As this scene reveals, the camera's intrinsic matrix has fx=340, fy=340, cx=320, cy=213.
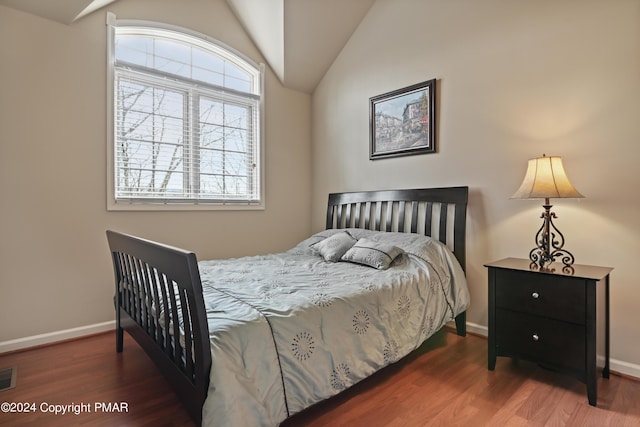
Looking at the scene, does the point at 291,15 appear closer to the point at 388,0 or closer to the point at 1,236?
the point at 388,0

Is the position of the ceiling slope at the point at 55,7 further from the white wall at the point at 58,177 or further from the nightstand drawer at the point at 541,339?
the nightstand drawer at the point at 541,339

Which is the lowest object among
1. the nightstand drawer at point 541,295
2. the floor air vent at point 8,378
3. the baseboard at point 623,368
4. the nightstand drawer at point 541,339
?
the floor air vent at point 8,378

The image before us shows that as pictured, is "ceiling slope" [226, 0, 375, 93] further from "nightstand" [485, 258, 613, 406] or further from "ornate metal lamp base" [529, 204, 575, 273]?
"nightstand" [485, 258, 613, 406]

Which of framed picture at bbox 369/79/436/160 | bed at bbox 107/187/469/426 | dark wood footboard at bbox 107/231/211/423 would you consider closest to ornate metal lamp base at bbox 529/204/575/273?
bed at bbox 107/187/469/426

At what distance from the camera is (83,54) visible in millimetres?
2674

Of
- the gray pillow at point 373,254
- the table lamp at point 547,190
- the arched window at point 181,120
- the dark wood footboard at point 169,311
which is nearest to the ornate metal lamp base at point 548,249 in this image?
the table lamp at point 547,190

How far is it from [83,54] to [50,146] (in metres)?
0.77

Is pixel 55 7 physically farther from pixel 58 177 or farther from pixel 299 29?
pixel 299 29

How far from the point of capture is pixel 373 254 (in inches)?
99.2

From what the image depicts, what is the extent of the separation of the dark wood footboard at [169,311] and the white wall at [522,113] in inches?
88.4

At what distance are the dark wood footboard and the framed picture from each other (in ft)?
7.72

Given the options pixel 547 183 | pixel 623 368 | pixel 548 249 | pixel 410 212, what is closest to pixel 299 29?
pixel 410 212

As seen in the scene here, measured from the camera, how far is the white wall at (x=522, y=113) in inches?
80.9

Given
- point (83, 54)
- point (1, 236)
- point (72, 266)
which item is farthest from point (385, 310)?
point (83, 54)
